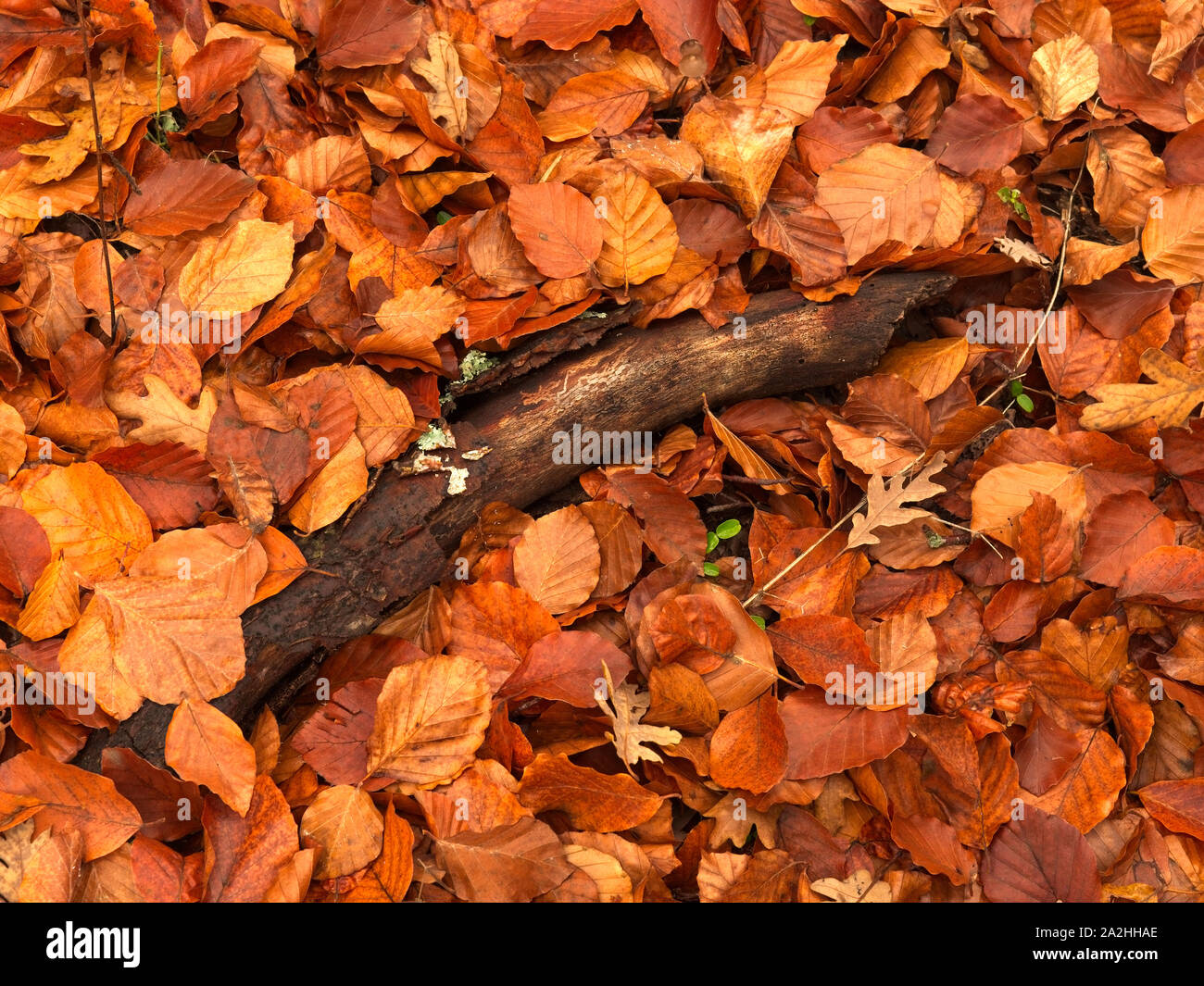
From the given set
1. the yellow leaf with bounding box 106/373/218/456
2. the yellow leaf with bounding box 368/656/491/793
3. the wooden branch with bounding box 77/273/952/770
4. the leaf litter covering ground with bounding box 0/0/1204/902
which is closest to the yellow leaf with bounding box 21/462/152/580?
the leaf litter covering ground with bounding box 0/0/1204/902

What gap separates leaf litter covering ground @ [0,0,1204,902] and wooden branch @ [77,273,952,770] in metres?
0.05

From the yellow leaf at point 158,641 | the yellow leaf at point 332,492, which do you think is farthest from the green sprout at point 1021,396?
the yellow leaf at point 158,641

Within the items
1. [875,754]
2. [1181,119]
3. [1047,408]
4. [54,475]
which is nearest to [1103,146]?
[1181,119]

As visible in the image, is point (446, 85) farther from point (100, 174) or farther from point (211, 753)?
point (211, 753)

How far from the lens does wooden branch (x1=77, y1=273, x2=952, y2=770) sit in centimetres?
180

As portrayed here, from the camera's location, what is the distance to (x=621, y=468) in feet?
6.74

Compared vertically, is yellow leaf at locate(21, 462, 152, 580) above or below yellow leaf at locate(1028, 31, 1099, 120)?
below

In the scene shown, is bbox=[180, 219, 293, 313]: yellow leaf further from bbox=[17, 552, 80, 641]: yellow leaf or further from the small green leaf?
the small green leaf

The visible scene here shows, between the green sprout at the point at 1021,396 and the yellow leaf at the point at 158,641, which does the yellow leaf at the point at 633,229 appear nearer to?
the green sprout at the point at 1021,396

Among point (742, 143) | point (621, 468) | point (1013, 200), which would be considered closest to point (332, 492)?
point (621, 468)

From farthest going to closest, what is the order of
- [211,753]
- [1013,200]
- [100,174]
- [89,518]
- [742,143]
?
[1013,200]
[742,143]
[100,174]
[89,518]
[211,753]

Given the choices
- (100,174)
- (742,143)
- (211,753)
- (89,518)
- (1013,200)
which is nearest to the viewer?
(211,753)

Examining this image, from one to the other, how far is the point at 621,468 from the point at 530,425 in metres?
0.22

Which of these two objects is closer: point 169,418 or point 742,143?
point 169,418
